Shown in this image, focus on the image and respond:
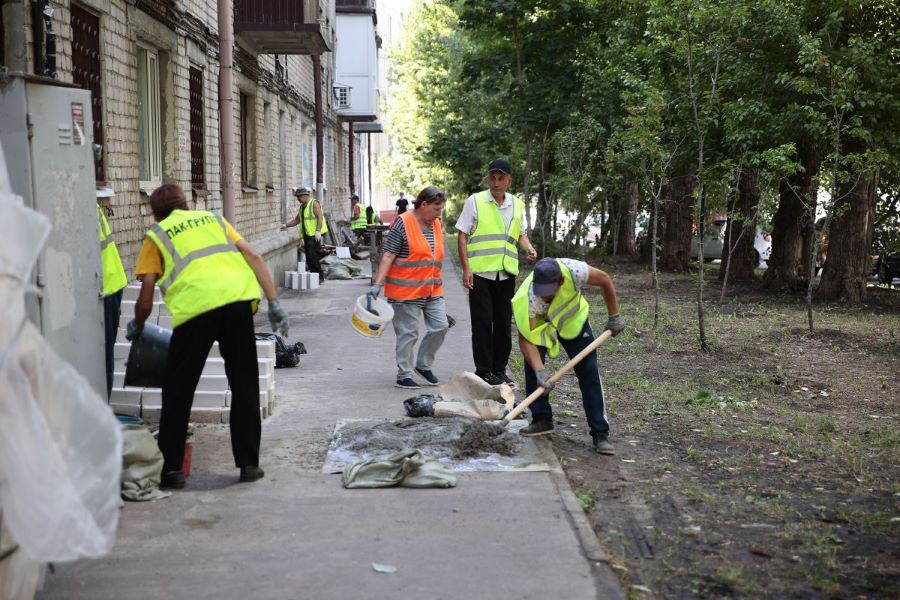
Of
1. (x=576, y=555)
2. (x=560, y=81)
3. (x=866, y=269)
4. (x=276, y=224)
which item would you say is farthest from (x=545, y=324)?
(x=560, y=81)

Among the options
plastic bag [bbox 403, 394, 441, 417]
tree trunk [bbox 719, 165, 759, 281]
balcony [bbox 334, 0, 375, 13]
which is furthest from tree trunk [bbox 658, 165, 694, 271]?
plastic bag [bbox 403, 394, 441, 417]

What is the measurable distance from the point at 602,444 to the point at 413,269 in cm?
253

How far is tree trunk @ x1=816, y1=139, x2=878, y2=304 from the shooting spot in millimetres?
16188

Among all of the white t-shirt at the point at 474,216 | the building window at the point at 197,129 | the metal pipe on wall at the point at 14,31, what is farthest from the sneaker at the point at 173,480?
the building window at the point at 197,129

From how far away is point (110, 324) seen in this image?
695cm

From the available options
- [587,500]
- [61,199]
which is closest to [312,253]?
[61,199]

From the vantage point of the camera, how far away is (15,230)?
11.1 ft

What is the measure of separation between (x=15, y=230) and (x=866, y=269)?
15.2 meters

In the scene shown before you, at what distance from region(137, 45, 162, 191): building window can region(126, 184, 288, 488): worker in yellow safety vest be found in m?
5.63

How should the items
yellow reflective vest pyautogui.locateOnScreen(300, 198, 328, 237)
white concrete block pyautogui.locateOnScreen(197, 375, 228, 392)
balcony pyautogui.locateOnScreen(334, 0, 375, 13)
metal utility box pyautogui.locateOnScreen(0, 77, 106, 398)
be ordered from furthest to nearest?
1. balcony pyautogui.locateOnScreen(334, 0, 375, 13)
2. yellow reflective vest pyautogui.locateOnScreen(300, 198, 328, 237)
3. white concrete block pyautogui.locateOnScreen(197, 375, 228, 392)
4. metal utility box pyautogui.locateOnScreen(0, 77, 106, 398)

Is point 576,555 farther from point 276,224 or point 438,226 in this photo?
point 276,224

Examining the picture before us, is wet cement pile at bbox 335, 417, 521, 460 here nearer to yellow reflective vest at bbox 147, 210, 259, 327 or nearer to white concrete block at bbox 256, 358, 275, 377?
white concrete block at bbox 256, 358, 275, 377

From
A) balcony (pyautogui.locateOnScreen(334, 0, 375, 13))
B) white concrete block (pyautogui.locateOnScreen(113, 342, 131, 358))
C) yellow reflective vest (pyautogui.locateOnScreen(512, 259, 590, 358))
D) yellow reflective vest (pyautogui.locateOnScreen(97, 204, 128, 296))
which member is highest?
balcony (pyautogui.locateOnScreen(334, 0, 375, 13))

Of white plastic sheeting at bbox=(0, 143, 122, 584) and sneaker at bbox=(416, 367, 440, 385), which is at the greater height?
white plastic sheeting at bbox=(0, 143, 122, 584)
